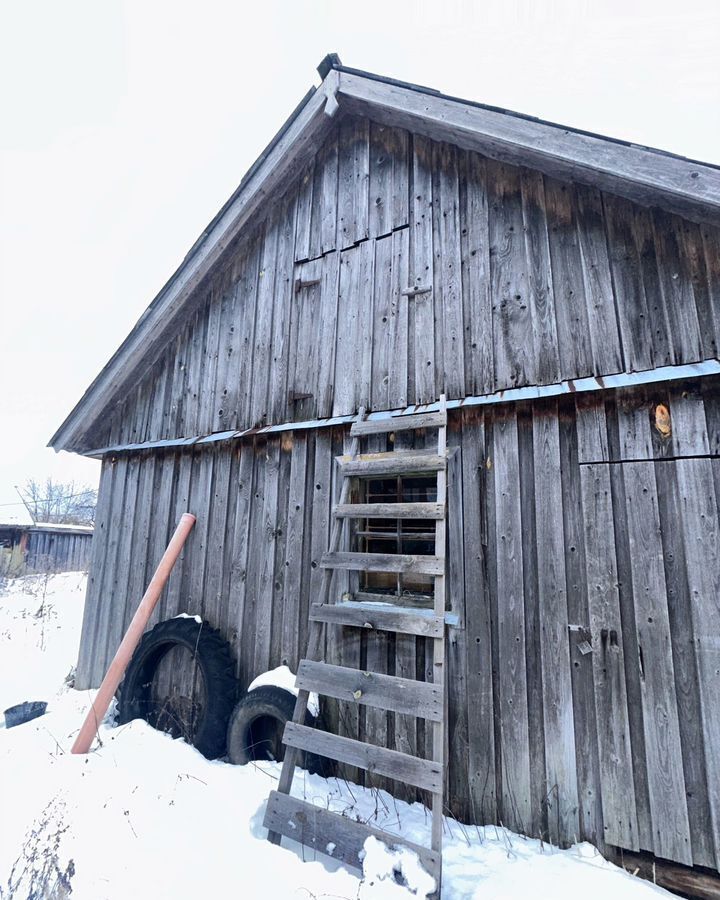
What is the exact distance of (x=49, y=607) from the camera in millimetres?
11461

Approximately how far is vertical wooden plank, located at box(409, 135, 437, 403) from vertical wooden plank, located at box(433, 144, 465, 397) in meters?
0.09

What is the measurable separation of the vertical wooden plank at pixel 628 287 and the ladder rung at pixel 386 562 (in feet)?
6.60

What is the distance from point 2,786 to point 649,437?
546 cm

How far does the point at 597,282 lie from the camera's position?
346 centimetres

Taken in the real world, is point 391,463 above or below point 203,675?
above

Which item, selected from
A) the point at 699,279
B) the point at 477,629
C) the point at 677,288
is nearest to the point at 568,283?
the point at 677,288

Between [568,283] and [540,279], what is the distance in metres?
0.22

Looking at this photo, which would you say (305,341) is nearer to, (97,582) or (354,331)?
(354,331)

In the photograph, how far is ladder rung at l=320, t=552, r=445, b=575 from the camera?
125 inches

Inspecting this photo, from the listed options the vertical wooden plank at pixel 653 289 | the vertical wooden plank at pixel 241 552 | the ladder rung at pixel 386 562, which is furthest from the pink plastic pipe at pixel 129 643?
the vertical wooden plank at pixel 653 289

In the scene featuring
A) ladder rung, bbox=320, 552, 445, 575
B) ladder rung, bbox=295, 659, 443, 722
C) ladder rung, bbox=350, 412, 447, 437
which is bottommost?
ladder rung, bbox=295, 659, 443, 722

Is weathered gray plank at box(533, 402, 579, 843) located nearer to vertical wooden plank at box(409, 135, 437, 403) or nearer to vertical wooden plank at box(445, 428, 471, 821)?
vertical wooden plank at box(445, 428, 471, 821)

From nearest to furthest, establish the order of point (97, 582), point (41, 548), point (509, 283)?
1. point (509, 283)
2. point (97, 582)
3. point (41, 548)

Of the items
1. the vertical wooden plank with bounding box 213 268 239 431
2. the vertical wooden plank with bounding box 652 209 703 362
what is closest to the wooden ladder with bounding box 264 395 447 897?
the vertical wooden plank with bounding box 652 209 703 362
